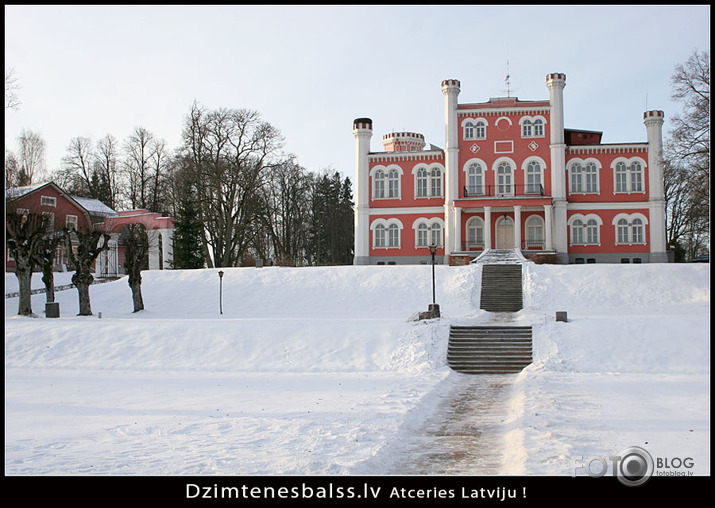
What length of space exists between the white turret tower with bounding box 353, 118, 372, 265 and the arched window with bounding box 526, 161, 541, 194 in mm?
10211

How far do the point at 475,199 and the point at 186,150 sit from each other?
65.8 feet

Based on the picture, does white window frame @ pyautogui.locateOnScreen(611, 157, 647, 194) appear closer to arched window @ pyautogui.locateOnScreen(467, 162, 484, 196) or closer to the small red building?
arched window @ pyautogui.locateOnScreen(467, 162, 484, 196)

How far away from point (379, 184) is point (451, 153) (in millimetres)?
5216

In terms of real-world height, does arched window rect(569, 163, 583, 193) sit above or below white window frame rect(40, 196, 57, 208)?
above

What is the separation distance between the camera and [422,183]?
139ft

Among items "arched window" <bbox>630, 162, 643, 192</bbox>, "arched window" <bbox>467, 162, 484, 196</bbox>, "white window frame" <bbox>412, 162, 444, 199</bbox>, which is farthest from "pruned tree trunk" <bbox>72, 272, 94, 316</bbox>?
"arched window" <bbox>630, 162, 643, 192</bbox>

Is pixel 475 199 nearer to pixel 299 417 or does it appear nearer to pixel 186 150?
pixel 186 150

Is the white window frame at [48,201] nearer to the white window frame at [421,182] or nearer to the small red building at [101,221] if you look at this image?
the small red building at [101,221]

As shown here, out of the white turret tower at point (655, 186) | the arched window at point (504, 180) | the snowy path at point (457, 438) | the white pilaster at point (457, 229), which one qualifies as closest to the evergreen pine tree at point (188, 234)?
the white pilaster at point (457, 229)

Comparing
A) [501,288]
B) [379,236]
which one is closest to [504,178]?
[379,236]

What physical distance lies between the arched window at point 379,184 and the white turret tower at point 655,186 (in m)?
16.6

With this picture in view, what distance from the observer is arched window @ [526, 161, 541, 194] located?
40.3 meters

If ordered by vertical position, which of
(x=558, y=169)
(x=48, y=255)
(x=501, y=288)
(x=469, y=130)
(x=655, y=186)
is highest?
(x=469, y=130)

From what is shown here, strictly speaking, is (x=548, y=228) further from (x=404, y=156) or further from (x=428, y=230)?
(x=404, y=156)
